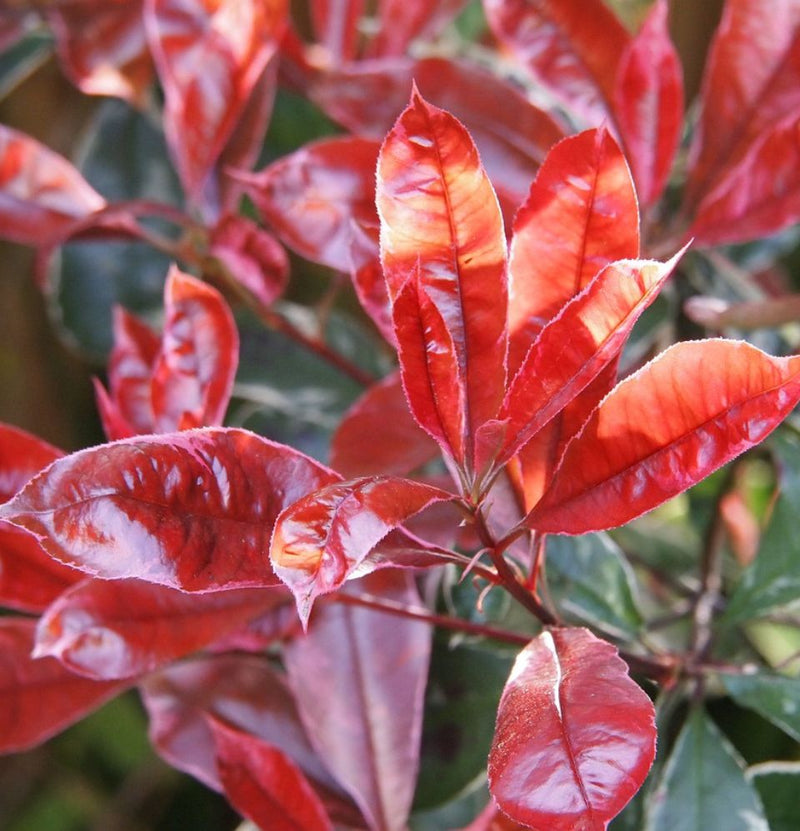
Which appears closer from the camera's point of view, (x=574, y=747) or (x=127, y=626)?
(x=574, y=747)

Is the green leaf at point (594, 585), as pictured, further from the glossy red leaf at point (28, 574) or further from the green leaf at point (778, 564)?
the glossy red leaf at point (28, 574)

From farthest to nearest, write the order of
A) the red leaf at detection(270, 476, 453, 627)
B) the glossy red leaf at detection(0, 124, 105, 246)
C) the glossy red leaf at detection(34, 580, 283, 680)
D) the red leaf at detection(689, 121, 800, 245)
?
1. the glossy red leaf at detection(0, 124, 105, 246)
2. the red leaf at detection(689, 121, 800, 245)
3. the glossy red leaf at detection(34, 580, 283, 680)
4. the red leaf at detection(270, 476, 453, 627)

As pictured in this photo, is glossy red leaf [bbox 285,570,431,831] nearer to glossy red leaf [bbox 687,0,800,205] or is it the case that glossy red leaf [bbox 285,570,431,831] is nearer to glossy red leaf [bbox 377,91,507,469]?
glossy red leaf [bbox 377,91,507,469]

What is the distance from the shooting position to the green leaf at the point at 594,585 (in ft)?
1.86

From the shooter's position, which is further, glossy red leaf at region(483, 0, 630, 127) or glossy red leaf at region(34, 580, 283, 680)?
glossy red leaf at region(483, 0, 630, 127)

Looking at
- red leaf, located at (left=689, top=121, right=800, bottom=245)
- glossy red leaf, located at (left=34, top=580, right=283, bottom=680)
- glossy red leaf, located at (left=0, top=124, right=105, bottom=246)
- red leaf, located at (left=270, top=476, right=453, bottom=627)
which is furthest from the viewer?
glossy red leaf, located at (left=0, top=124, right=105, bottom=246)

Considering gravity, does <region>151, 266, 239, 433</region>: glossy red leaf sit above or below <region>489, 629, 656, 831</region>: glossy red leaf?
above

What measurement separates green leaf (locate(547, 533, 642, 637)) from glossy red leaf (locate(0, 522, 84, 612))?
0.88ft

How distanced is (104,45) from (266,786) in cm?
60

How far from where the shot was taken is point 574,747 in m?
0.33

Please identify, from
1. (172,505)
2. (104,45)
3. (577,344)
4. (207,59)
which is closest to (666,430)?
(577,344)

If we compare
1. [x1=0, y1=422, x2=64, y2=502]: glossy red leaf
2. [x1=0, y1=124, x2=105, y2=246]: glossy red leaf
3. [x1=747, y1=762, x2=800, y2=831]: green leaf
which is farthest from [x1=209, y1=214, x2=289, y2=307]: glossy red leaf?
[x1=747, y1=762, x2=800, y2=831]: green leaf

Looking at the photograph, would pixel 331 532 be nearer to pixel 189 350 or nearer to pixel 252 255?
pixel 189 350

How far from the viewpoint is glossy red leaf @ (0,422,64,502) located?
475 mm
